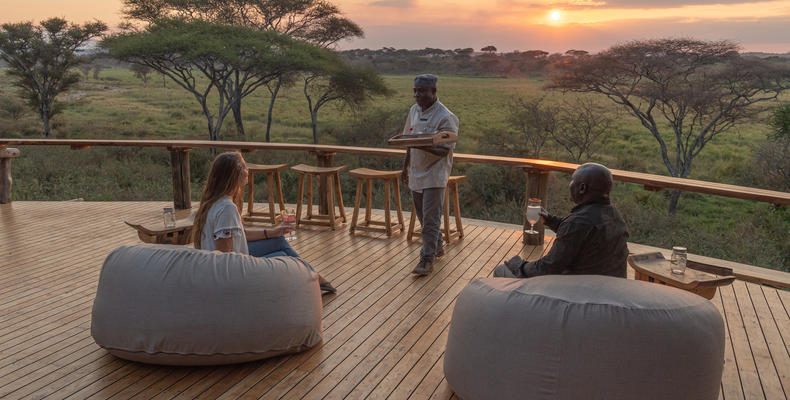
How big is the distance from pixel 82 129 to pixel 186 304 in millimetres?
23686

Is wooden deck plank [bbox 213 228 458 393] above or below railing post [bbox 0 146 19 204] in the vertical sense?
below

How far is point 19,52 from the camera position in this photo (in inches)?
884

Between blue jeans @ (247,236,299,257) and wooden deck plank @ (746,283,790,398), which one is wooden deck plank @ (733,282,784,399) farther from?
blue jeans @ (247,236,299,257)

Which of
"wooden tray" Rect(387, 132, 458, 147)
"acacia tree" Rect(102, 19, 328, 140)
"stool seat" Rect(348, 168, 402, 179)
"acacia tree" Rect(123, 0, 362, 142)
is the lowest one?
"stool seat" Rect(348, 168, 402, 179)

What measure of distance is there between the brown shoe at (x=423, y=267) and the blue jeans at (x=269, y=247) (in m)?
1.18

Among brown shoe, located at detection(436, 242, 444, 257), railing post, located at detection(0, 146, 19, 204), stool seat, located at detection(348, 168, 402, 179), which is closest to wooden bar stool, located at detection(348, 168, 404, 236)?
stool seat, located at detection(348, 168, 402, 179)

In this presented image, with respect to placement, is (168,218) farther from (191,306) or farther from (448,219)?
(448,219)

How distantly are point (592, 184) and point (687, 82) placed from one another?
1699 centimetres

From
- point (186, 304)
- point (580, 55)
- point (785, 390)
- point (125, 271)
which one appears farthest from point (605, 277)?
point (580, 55)

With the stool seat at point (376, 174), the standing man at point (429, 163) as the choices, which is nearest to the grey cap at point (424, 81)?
the standing man at point (429, 163)

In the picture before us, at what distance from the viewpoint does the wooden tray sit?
461cm

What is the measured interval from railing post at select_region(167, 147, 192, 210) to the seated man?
551cm

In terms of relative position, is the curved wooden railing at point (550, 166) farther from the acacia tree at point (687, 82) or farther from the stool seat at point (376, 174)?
the acacia tree at point (687, 82)

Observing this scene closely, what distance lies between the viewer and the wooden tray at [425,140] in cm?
461
